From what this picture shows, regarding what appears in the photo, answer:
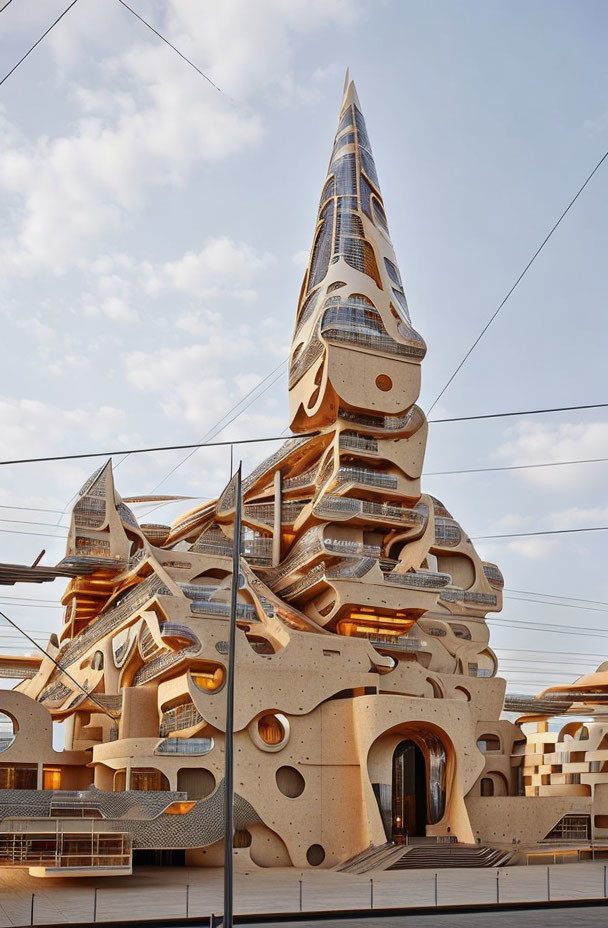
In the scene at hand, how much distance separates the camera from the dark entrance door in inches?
1734

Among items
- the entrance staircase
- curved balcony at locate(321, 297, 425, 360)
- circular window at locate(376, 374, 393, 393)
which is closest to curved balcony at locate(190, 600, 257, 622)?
the entrance staircase

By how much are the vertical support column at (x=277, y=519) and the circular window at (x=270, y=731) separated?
11822 mm

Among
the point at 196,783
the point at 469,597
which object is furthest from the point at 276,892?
the point at 469,597

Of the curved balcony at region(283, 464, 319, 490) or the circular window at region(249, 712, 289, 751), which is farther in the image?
the curved balcony at region(283, 464, 319, 490)

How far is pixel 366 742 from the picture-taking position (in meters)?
41.5

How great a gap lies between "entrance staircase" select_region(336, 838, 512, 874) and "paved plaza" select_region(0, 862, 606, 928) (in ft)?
3.17

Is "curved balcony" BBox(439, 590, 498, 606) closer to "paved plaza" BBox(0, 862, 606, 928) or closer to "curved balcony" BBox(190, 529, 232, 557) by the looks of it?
"curved balcony" BBox(190, 529, 232, 557)

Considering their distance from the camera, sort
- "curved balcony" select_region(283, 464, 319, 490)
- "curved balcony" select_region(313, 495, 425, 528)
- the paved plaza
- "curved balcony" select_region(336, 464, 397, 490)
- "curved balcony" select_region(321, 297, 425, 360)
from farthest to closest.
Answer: "curved balcony" select_region(283, 464, 319, 490) < "curved balcony" select_region(321, 297, 425, 360) < "curved balcony" select_region(336, 464, 397, 490) < "curved balcony" select_region(313, 495, 425, 528) < the paved plaza

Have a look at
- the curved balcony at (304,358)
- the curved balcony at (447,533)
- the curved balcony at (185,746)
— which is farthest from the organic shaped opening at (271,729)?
the curved balcony at (447,533)

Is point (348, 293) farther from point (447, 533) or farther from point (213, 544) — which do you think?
point (447, 533)

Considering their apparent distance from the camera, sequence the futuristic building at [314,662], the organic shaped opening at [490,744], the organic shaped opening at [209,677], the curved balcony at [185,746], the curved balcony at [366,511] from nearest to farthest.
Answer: the curved balcony at [185,746]
the futuristic building at [314,662]
the organic shaped opening at [209,677]
the curved balcony at [366,511]
the organic shaped opening at [490,744]

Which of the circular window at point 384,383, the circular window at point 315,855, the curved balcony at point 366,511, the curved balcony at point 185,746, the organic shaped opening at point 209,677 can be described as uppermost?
the circular window at point 384,383

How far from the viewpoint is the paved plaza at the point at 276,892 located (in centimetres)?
2391

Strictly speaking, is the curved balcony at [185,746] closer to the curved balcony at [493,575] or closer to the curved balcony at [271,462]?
the curved balcony at [271,462]
